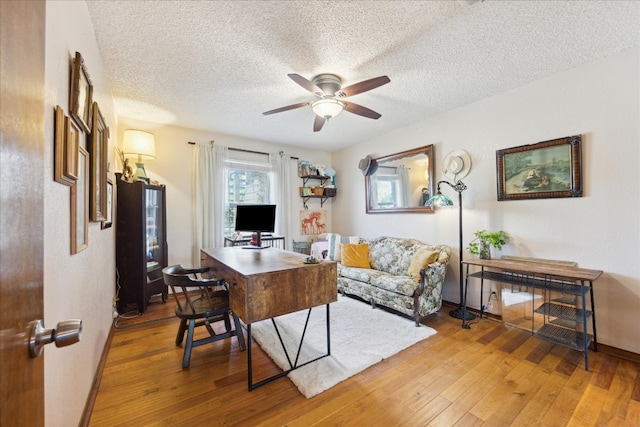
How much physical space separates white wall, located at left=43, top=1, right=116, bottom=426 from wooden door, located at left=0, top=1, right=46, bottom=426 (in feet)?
1.80

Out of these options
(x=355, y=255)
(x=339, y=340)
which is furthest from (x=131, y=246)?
(x=355, y=255)

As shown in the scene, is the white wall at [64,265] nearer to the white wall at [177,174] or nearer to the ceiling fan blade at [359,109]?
the ceiling fan blade at [359,109]

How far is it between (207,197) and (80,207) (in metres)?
2.67

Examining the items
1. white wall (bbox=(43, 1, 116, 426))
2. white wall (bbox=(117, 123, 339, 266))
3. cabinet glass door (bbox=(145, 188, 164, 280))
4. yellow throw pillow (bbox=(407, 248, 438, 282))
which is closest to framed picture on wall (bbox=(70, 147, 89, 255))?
white wall (bbox=(43, 1, 116, 426))

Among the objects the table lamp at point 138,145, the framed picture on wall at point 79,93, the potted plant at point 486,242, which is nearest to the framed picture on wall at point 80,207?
the framed picture on wall at point 79,93

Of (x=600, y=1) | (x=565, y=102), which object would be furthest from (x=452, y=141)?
(x=600, y=1)

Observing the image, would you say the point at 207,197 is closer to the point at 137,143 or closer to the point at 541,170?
the point at 137,143

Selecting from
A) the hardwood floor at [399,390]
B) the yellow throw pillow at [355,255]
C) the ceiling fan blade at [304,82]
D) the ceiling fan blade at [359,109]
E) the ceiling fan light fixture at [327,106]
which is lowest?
the hardwood floor at [399,390]

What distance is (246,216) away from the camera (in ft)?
9.91

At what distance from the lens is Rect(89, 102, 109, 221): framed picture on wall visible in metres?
1.71

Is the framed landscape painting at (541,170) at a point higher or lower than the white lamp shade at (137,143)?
lower

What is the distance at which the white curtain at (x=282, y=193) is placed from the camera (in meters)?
4.75

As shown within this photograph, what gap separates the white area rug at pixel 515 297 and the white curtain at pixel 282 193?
323cm

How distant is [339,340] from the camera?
2496 millimetres
